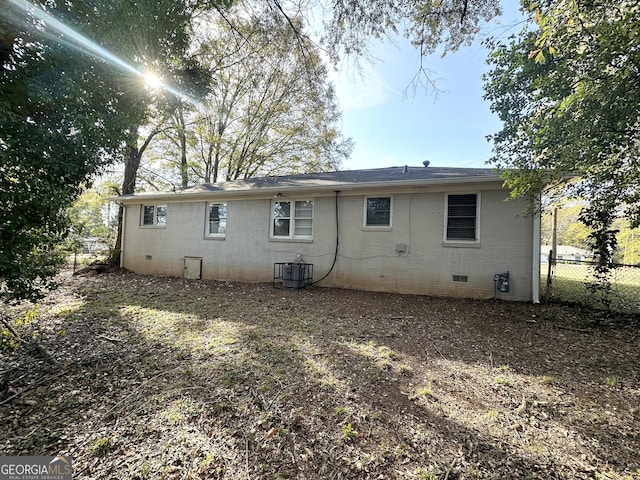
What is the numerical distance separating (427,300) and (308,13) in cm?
609

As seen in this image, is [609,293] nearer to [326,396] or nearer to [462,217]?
[462,217]

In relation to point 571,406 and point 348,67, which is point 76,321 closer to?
point 348,67

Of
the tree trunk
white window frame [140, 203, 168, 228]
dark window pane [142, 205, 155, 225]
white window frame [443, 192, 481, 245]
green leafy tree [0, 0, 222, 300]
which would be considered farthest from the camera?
the tree trunk

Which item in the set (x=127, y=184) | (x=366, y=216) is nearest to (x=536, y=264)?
(x=366, y=216)

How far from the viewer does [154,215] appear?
10523mm

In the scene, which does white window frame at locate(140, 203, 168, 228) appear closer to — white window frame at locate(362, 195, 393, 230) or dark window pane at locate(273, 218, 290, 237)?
dark window pane at locate(273, 218, 290, 237)

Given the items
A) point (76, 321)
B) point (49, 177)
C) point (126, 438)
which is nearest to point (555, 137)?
point (126, 438)

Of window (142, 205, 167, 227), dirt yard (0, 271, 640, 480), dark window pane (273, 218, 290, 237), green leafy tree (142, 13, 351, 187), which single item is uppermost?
green leafy tree (142, 13, 351, 187)

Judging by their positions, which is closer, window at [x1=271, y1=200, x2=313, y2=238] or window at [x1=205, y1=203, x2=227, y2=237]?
window at [x1=271, y1=200, x2=313, y2=238]

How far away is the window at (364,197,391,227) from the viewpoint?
7406 mm

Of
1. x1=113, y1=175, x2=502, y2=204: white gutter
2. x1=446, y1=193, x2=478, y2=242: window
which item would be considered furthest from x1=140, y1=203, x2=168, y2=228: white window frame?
x1=446, y1=193, x2=478, y2=242: window

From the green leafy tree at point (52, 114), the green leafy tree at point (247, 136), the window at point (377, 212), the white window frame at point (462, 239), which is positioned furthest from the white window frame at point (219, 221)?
the white window frame at point (462, 239)

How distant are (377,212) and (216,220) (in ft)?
18.4

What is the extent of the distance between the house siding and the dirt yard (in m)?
1.58
